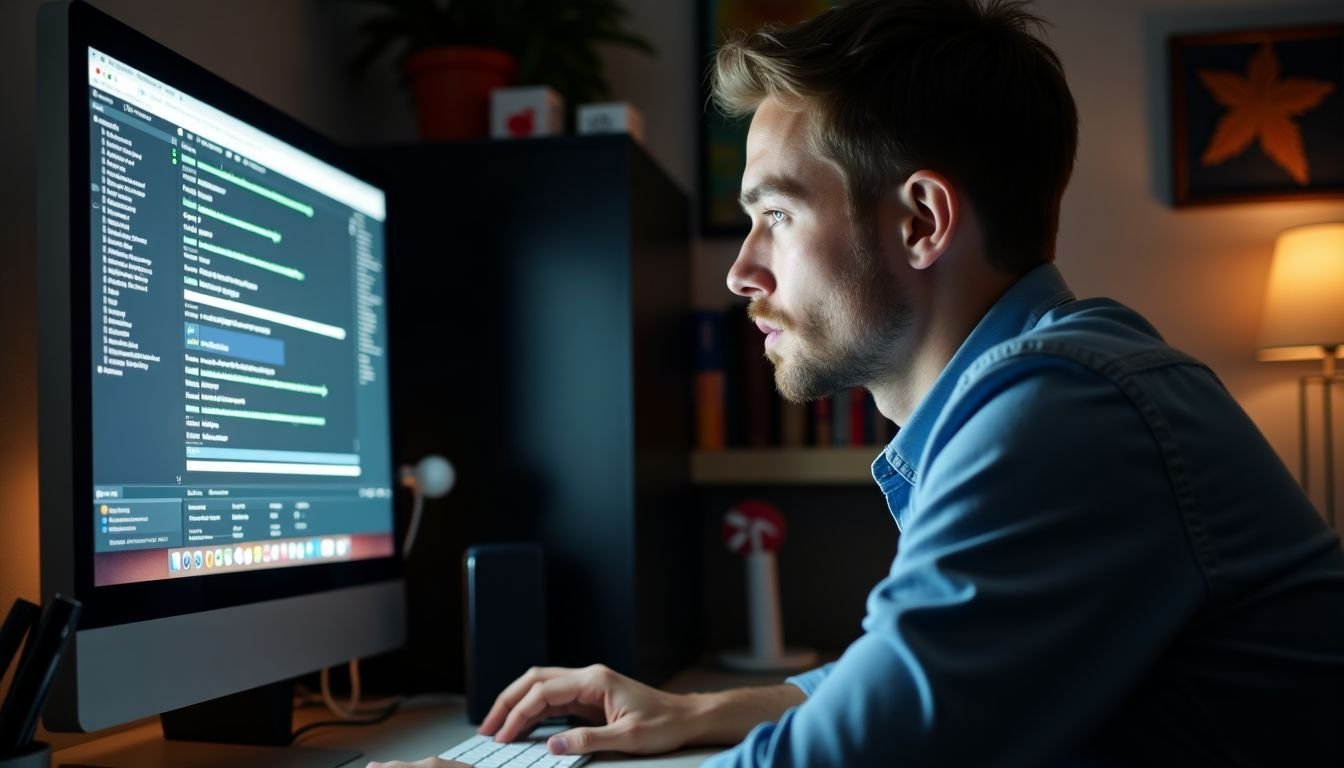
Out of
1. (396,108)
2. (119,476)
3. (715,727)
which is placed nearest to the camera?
(119,476)

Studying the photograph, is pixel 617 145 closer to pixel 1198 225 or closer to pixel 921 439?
pixel 921 439

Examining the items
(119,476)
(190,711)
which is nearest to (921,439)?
(119,476)

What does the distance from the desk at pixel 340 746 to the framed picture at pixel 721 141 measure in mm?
978

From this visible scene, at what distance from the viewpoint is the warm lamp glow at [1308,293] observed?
5.83ft

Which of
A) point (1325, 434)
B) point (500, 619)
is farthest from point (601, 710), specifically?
point (1325, 434)

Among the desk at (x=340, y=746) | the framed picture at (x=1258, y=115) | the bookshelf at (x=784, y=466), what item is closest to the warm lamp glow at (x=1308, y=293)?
the framed picture at (x=1258, y=115)

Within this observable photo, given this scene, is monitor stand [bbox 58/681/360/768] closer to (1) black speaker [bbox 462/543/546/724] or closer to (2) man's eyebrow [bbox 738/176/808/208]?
(1) black speaker [bbox 462/543/546/724]

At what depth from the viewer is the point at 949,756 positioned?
66cm

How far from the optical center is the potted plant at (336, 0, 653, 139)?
1.86m

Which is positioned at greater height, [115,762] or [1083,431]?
[1083,431]

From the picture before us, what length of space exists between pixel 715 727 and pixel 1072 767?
0.44 metres

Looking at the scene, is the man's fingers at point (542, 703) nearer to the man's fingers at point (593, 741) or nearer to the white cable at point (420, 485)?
the man's fingers at point (593, 741)

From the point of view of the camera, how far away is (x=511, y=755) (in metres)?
1.07

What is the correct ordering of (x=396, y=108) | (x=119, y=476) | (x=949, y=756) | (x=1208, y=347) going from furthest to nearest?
(x=396, y=108), (x=1208, y=347), (x=119, y=476), (x=949, y=756)
